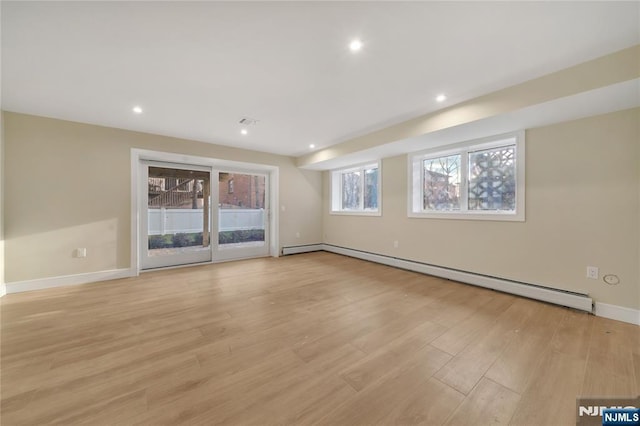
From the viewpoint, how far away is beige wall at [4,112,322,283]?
10.5ft

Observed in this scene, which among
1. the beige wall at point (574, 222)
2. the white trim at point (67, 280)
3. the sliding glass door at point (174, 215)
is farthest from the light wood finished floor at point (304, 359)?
the sliding glass door at point (174, 215)

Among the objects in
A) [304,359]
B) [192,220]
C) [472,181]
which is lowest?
[304,359]

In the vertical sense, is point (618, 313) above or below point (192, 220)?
below

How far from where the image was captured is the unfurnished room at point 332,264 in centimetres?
151

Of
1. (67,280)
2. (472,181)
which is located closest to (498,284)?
(472,181)

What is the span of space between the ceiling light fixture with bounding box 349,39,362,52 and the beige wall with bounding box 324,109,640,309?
2683 mm

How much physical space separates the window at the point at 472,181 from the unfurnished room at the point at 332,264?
0.03m

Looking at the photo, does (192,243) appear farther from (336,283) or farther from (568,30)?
(568,30)

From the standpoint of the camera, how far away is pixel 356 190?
19.2 feet

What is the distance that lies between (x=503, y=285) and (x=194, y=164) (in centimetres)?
584

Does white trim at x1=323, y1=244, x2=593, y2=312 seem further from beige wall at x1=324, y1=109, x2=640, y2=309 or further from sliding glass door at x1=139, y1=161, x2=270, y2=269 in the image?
sliding glass door at x1=139, y1=161, x2=270, y2=269

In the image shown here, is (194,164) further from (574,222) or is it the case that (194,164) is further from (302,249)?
(574,222)

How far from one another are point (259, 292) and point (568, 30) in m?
3.98

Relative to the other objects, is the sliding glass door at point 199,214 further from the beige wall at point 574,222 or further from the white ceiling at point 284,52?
the beige wall at point 574,222
